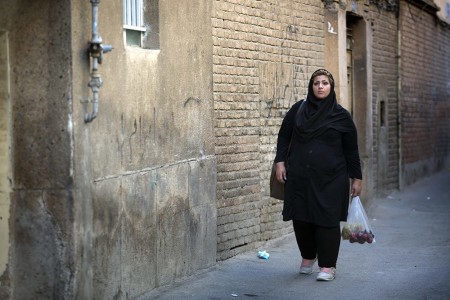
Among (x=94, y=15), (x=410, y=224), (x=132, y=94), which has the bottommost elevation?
(x=410, y=224)

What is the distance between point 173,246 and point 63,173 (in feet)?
6.44

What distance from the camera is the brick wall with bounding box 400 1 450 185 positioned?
1764 cm

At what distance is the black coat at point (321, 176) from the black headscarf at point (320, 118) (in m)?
0.04

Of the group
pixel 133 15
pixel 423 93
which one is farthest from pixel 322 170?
pixel 423 93

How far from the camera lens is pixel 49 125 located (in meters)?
6.32

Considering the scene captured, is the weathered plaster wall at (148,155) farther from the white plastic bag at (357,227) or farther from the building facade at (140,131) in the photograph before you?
the white plastic bag at (357,227)

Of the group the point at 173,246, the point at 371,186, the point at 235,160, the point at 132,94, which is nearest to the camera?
the point at 132,94

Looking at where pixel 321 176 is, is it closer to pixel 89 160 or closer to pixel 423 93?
pixel 89 160

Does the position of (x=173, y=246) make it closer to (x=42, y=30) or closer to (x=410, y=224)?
(x=42, y=30)

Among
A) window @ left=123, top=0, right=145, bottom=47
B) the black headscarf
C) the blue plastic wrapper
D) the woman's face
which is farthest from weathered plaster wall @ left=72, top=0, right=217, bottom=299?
the woman's face

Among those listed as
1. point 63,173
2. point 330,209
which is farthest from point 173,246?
point 63,173

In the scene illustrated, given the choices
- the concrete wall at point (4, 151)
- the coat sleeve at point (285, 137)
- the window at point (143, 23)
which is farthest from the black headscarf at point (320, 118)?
the concrete wall at point (4, 151)

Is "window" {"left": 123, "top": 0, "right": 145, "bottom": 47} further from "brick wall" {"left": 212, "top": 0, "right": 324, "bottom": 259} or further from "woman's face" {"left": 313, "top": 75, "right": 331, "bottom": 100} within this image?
"woman's face" {"left": 313, "top": 75, "right": 331, "bottom": 100}

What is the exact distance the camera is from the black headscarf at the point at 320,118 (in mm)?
8188
